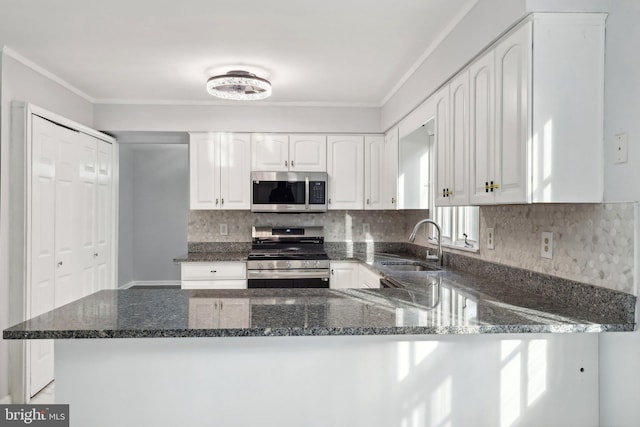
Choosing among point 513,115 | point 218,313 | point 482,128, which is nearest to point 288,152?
point 482,128

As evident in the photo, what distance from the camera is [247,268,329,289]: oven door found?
394cm

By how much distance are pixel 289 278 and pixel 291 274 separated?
0.04 metres

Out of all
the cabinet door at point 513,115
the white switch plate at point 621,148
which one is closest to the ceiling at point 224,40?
the cabinet door at point 513,115

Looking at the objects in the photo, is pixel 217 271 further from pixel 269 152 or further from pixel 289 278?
pixel 269 152

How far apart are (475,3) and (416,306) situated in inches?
60.1

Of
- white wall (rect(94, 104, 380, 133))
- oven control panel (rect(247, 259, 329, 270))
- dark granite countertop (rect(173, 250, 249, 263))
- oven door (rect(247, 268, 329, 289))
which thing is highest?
white wall (rect(94, 104, 380, 133))

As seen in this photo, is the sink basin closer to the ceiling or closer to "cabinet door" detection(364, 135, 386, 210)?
"cabinet door" detection(364, 135, 386, 210)

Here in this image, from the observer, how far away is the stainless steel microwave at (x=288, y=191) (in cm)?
416

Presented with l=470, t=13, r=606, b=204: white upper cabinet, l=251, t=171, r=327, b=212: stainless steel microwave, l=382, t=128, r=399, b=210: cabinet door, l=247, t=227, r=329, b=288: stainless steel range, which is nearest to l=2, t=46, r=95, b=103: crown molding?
l=251, t=171, r=327, b=212: stainless steel microwave

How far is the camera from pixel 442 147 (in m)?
2.59

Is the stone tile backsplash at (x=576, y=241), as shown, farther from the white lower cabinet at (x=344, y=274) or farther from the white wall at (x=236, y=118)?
the white wall at (x=236, y=118)

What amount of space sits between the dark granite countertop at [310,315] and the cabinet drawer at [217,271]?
1.93m

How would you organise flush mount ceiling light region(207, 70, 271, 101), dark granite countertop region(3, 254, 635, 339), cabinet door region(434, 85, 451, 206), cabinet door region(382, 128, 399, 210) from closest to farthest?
1. dark granite countertop region(3, 254, 635, 339)
2. cabinet door region(434, 85, 451, 206)
3. flush mount ceiling light region(207, 70, 271, 101)
4. cabinet door region(382, 128, 399, 210)

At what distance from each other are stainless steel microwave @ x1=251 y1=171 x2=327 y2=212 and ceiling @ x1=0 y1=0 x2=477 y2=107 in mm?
864
